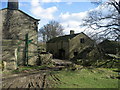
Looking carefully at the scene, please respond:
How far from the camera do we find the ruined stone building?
1817 centimetres

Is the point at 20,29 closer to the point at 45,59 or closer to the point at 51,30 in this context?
the point at 45,59

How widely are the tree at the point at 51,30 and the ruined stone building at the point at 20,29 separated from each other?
3359cm

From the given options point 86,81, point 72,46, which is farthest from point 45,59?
point 72,46

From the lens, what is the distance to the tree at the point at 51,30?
53094 mm

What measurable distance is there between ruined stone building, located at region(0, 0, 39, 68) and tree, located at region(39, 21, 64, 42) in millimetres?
33593

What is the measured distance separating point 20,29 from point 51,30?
115 feet

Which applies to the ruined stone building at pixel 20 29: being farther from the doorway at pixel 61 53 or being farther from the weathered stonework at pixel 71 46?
the doorway at pixel 61 53

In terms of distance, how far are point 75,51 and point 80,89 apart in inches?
1025

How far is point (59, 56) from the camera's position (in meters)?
34.8

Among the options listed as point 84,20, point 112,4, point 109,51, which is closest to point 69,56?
point 109,51

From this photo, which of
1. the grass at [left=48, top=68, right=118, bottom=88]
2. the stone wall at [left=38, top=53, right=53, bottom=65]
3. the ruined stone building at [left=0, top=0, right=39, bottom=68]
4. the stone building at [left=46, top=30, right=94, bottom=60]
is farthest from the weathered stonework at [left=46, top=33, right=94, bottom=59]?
the grass at [left=48, top=68, right=118, bottom=88]

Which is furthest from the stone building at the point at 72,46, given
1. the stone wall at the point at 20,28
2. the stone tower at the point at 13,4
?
the stone tower at the point at 13,4

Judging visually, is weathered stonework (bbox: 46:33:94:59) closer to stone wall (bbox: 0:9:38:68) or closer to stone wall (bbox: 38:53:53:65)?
stone wall (bbox: 38:53:53:65)

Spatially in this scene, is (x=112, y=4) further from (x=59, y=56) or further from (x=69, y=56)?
(x=59, y=56)
